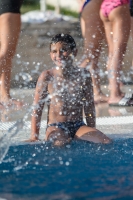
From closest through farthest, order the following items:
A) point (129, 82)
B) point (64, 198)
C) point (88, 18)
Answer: point (64, 198) < point (88, 18) < point (129, 82)

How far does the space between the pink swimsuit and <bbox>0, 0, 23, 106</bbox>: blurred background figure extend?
2.88 feet

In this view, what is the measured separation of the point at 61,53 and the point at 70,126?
1.72 feet

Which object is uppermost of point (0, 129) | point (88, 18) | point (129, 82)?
point (88, 18)

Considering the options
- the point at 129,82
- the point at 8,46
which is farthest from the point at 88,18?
the point at 129,82

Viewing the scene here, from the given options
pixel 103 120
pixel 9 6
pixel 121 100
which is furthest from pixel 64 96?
pixel 9 6

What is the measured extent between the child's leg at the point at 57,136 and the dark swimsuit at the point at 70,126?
1.4 inches

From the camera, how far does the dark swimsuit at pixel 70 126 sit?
454 cm

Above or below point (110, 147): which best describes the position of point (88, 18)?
above

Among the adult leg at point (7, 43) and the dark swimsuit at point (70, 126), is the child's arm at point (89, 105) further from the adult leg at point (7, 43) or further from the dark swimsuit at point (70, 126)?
the adult leg at point (7, 43)

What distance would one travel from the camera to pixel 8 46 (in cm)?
624

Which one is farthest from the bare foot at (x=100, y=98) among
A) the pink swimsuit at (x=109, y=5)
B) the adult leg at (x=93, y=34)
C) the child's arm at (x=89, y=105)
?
the child's arm at (x=89, y=105)

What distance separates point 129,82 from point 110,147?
3670 millimetres

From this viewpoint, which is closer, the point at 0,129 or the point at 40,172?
the point at 40,172

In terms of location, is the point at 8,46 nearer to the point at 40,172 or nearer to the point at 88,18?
the point at 88,18
